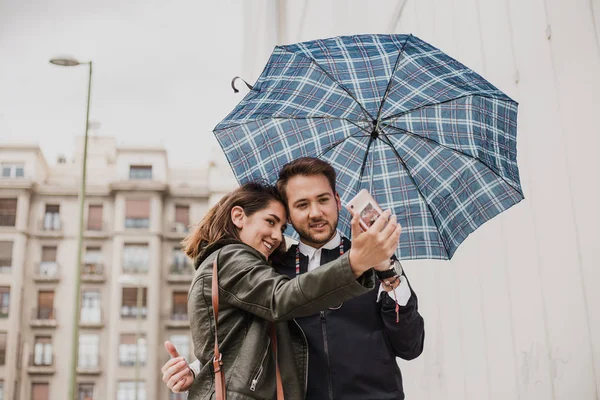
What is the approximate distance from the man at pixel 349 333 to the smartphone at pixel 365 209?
1.47 feet

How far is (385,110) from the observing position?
269cm

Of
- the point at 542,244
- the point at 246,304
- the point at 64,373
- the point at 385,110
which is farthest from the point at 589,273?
the point at 64,373

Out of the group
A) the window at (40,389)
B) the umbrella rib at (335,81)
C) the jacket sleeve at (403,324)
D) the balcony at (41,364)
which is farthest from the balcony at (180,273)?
the jacket sleeve at (403,324)

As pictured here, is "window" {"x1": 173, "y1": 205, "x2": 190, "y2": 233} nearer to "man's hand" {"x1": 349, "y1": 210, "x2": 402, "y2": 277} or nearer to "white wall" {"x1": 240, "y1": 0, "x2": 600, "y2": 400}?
"white wall" {"x1": 240, "y1": 0, "x2": 600, "y2": 400}

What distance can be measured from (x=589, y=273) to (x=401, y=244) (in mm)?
758

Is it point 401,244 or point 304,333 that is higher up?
point 401,244

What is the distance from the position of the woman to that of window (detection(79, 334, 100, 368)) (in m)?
44.1

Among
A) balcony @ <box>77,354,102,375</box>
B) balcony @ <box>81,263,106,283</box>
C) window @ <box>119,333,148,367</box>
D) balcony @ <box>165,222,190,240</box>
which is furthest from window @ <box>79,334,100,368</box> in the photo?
balcony @ <box>165,222,190,240</box>

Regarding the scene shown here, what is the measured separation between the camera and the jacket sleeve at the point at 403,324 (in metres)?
2.36

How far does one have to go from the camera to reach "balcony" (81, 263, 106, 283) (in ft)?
149

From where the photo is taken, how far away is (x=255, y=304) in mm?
2064

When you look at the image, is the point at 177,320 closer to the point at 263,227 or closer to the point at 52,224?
the point at 52,224

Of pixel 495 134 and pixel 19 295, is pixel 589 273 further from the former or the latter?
pixel 19 295

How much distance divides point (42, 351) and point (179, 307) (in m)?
8.62
